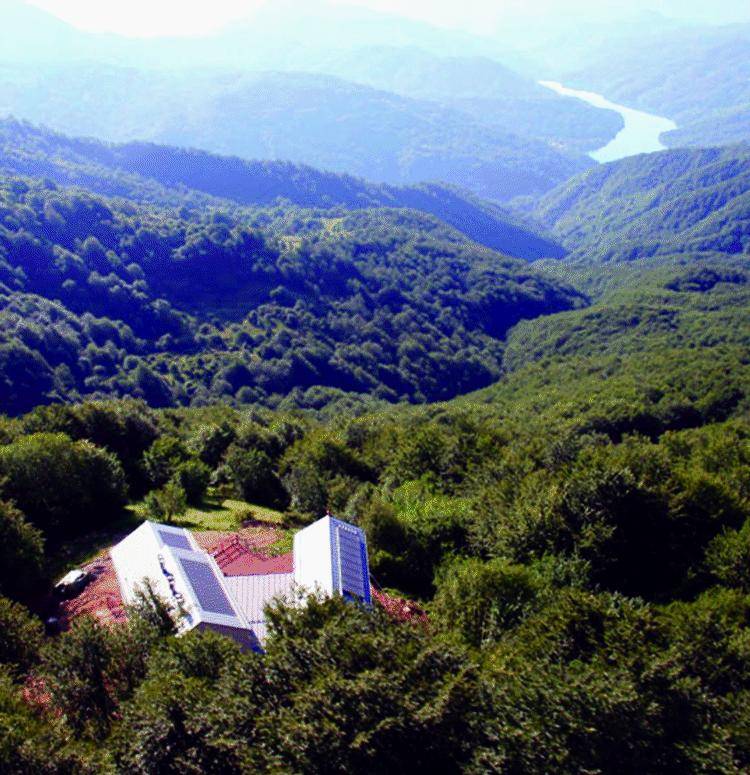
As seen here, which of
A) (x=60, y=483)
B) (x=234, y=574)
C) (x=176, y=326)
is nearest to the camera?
(x=234, y=574)

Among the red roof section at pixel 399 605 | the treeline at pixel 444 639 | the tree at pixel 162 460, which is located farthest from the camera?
the tree at pixel 162 460

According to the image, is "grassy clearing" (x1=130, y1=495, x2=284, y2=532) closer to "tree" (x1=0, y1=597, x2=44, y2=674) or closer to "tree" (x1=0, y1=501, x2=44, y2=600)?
"tree" (x1=0, y1=501, x2=44, y2=600)

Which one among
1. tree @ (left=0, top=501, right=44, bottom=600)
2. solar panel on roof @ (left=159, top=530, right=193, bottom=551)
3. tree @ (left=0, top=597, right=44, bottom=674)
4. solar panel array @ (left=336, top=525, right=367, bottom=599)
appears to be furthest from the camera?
solar panel on roof @ (left=159, top=530, right=193, bottom=551)

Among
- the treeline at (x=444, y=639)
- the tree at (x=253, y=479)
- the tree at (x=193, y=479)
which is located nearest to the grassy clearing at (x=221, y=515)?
the tree at (x=193, y=479)

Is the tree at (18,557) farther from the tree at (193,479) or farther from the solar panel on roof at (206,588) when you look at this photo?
the tree at (193,479)

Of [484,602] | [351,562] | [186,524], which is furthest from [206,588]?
[186,524]

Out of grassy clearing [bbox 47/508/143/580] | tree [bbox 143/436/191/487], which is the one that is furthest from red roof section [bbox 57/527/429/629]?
tree [bbox 143/436/191/487]

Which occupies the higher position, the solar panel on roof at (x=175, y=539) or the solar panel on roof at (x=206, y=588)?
the solar panel on roof at (x=206, y=588)

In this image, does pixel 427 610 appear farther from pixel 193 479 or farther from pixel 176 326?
pixel 176 326

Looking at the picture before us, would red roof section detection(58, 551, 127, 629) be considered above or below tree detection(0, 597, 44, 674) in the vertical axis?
below
